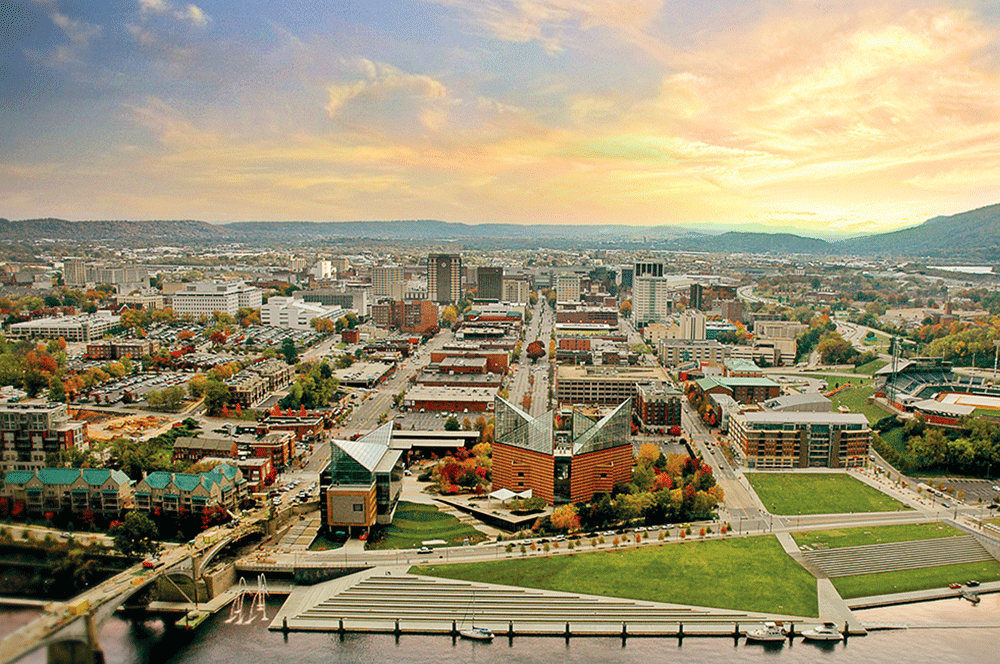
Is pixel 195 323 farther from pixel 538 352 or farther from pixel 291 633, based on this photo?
pixel 291 633

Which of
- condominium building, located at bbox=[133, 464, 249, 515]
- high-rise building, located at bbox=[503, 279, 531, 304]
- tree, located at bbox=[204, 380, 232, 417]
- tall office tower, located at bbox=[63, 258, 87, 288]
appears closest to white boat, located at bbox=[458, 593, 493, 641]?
condominium building, located at bbox=[133, 464, 249, 515]

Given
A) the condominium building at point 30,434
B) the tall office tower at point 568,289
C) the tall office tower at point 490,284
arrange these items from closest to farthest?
the condominium building at point 30,434, the tall office tower at point 568,289, the tall office tower at point 490,284

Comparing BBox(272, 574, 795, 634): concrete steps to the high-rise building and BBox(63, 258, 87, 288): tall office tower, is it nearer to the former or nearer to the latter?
BBox(63, 258, 87, 288): tall office tower

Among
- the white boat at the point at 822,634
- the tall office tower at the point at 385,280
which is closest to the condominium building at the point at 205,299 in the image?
the tall office tower at the point at 385,280

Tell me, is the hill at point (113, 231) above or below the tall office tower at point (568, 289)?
above

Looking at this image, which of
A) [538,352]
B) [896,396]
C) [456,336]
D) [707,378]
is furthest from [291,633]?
[456,336]

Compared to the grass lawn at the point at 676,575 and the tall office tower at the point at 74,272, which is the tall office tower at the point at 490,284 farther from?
the grass lawn at the point at 676,575

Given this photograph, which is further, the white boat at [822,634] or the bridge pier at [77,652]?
the white boat at [822,634]

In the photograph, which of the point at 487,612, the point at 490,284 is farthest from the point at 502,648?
the point at 490,284
